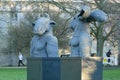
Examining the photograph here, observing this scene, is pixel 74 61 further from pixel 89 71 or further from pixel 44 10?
pixel 44 10

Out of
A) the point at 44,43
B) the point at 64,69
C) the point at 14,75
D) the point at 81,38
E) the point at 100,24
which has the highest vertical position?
the point at 100,24

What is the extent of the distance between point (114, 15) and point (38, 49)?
2689cm

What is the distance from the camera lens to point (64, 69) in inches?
448

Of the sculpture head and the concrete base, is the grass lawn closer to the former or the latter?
the sculpture head

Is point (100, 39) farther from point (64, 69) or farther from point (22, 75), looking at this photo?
point (64, 69)

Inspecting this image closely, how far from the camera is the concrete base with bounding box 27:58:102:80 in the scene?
11.3m

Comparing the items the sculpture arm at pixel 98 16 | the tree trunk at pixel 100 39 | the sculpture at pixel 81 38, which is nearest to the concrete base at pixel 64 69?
the sculpture arm at pixel 98 16

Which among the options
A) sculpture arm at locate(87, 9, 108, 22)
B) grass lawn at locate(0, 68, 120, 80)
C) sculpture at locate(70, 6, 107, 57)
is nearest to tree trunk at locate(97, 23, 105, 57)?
grass lawn at locate(0, 68, 120, 80)

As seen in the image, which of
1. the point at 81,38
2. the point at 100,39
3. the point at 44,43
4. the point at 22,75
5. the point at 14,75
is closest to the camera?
the point at 81,38

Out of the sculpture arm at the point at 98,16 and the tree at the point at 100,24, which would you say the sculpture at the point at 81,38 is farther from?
the tree at the point at 100,24

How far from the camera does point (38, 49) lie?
14422 mm

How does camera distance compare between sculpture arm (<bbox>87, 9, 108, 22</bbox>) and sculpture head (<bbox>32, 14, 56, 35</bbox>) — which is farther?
sculpture head (<bbox>32, 14, 56, 35</bbox>)

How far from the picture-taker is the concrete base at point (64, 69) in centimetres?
1129

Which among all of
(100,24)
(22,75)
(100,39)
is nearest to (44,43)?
(22,75)
